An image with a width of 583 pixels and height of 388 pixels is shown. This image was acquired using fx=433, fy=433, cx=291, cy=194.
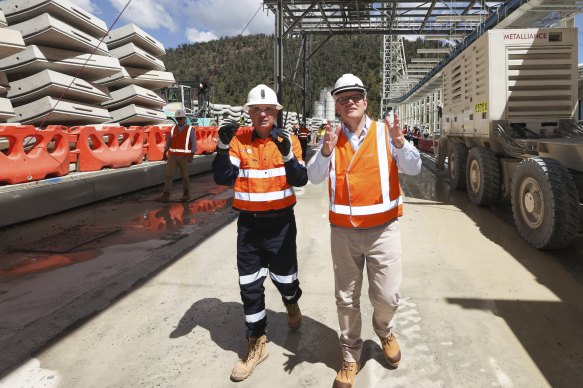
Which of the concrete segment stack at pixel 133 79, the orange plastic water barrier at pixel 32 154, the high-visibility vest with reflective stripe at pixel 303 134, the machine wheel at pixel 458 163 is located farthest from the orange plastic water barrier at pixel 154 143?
the machine wheel at pixel 458 163

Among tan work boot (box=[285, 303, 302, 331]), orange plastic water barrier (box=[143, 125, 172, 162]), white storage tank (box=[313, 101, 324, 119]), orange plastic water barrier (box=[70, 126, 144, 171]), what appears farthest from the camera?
white storage tank (box=[313, 101, 324, 119])

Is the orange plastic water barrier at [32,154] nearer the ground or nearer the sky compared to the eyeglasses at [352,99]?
nearer the ground

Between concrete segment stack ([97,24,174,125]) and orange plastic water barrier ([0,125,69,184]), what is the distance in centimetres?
389

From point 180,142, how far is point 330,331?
5.96 meters

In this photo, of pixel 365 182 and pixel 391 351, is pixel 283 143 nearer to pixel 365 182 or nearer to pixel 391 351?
pixel 365 182

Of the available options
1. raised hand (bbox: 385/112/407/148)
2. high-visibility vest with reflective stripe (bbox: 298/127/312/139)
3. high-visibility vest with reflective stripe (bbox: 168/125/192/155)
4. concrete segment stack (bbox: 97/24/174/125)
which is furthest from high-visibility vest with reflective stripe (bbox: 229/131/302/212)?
high-visibility vest with reflective stripe (bbox: 298/127/312/139)

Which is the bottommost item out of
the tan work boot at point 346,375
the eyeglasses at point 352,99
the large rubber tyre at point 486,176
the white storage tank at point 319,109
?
the tan work boot at point 346,375

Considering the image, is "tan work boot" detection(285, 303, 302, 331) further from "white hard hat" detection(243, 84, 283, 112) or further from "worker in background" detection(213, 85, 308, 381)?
"white hard hat" detection(243, 84, 283, 112)

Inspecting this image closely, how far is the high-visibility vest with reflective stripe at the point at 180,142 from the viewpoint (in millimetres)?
8266

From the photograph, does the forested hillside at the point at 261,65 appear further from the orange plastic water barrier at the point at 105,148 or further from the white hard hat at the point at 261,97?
the white hard hat at the point at 261,97

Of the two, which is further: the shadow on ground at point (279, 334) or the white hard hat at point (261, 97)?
the shadow on ground at point (279, 334)

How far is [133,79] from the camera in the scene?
1216cm

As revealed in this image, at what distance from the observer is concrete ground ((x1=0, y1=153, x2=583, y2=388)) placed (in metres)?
2.64

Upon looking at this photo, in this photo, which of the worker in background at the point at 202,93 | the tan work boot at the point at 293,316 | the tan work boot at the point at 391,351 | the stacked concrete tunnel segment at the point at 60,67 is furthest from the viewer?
the worker in background at the point at 202,93
